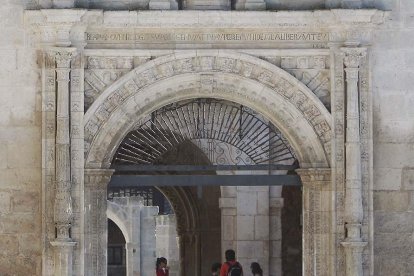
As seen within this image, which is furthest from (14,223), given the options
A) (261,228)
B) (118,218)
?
(118,218)

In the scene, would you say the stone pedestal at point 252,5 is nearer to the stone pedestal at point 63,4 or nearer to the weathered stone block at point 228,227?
the stone pedestal at point 63,4

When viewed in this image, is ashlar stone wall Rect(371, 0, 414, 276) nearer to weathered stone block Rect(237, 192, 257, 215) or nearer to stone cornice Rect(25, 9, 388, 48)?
stone cornice Rect(25, 9, 388, 48)

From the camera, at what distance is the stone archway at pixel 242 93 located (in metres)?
16.8

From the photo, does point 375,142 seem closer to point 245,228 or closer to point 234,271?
point 234,271

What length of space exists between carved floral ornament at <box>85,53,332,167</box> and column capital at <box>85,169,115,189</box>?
0.86ft

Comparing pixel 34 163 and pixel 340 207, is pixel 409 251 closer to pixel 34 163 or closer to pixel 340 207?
pixel 340 207

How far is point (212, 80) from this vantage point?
17031mm

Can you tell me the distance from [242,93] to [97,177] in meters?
1.69

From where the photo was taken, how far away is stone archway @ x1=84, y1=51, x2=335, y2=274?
55.2ft

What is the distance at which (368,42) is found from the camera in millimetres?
16906

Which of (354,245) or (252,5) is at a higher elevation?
(252,5)

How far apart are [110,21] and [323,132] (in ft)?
7.81

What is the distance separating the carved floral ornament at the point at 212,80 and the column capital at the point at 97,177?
0.86 feet

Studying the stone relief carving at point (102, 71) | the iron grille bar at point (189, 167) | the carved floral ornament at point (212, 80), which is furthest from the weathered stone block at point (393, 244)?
the stone relief carving at point (102, 71)
